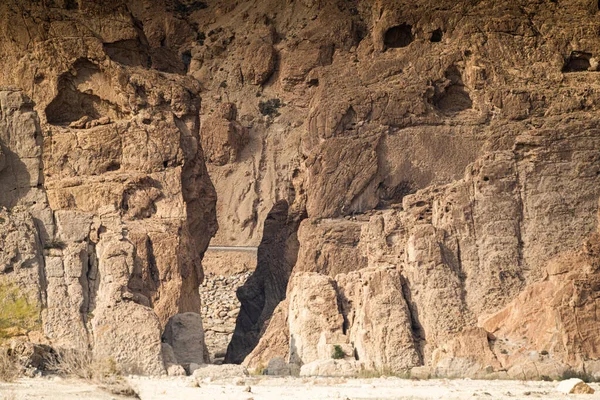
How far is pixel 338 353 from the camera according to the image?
4062 cm

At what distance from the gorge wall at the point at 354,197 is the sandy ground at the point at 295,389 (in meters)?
3.33

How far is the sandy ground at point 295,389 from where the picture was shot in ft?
101

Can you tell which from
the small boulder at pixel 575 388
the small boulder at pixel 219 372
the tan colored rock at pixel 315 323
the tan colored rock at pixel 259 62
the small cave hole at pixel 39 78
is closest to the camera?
the small boulder at pixel 575 388

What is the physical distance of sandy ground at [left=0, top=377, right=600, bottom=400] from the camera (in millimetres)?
30672

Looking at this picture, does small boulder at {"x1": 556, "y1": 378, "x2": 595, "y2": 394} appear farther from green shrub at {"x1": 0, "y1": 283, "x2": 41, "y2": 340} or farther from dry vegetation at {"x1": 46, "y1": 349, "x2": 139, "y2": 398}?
green shrub at {"x1": 0, "y1": 283, "x2": 41, "y2": 340}

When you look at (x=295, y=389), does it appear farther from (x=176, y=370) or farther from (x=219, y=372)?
(x=176, y=370)

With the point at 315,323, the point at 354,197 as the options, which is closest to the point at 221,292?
the point at 354,197

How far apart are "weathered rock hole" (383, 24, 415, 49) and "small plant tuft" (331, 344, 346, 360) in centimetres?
2228

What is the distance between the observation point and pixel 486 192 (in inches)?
1660

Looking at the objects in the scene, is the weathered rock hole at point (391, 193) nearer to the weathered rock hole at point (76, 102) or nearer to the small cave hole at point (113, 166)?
the weathered rock hole at point (76, 102)

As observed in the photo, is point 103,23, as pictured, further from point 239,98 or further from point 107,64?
point 239,98

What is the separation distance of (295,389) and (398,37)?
30375 millimetres

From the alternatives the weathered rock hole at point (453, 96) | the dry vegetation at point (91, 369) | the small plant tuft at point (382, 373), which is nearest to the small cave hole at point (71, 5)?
the weathered rock hole at point (453, 96)

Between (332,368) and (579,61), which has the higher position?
(579,61)
